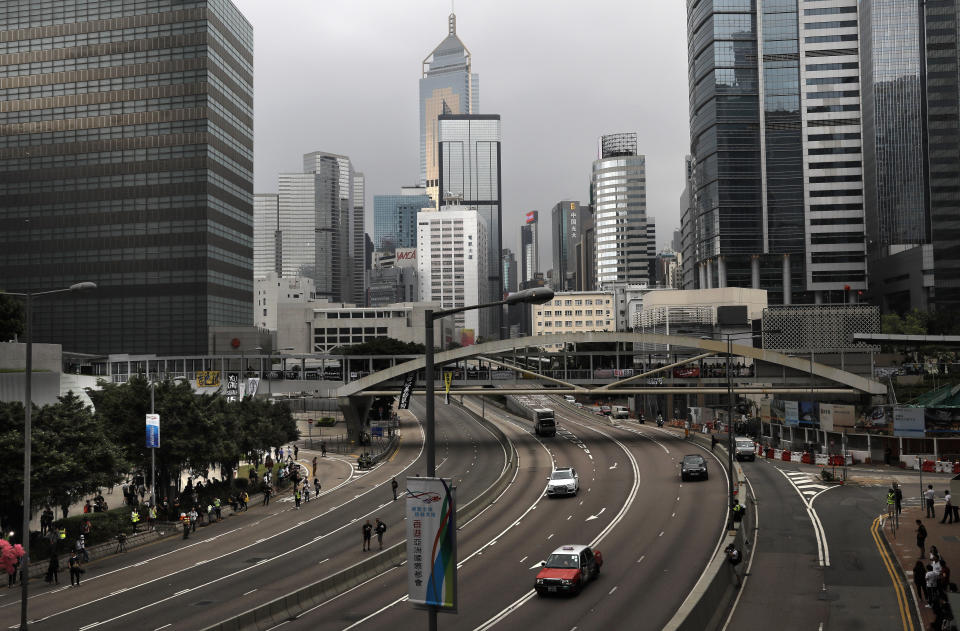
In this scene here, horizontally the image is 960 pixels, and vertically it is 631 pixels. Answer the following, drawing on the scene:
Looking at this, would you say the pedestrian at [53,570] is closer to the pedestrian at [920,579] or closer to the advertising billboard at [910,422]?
the pedestrian at [920,579]

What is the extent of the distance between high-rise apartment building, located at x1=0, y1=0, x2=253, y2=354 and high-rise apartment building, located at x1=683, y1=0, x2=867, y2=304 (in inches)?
4420

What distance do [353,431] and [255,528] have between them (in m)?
42.7

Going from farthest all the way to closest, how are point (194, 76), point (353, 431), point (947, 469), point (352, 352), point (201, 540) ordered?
1. point (352, 352)
2. point (194, 76)
3. point (353, 431)
4. point (947, 469)
5. point (201, 540)

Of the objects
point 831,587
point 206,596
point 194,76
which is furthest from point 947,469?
point 194,76

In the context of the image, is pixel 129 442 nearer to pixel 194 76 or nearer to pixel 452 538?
pixel 452 538

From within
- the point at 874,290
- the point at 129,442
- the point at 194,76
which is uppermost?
the point at 194,76

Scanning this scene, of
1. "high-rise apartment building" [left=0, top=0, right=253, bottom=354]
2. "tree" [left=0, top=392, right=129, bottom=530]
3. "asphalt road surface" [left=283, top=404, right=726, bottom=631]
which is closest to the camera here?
"asphalt road surface" [left=283, top=404, right=726, bottom=631]

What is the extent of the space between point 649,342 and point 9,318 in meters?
57.3

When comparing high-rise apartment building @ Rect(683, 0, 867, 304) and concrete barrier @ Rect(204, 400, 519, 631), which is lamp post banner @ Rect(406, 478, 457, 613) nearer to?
concrete barrier @ Rect(204, 400, 519, 631)

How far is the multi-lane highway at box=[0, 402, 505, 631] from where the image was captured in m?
30.0

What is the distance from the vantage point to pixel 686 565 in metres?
35.2

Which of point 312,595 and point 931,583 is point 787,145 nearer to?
point 931,583

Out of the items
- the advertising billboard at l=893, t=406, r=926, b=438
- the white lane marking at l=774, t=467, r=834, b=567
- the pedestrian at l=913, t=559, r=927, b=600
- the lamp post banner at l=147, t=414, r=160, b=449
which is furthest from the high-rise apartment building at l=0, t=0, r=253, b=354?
the pedestrian at l=913, t=559, r=927, b=600

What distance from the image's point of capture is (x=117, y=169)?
124m
